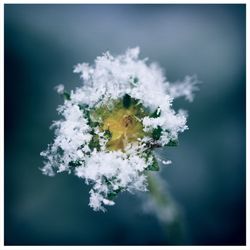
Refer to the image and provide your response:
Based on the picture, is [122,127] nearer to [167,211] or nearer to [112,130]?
[112,130]

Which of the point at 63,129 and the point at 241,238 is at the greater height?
the point at 63,129

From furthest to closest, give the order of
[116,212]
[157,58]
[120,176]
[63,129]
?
1. [157,58]
2. [116,212]
3. [63,129]
4. [120,176]


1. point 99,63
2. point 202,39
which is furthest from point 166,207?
point 202,39

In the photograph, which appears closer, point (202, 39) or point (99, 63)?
point (99, 63)

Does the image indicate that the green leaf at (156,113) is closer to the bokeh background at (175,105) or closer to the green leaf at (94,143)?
the green leaf at (94,143)

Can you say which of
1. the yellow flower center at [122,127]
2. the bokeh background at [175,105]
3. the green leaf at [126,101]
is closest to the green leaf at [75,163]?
the yellow flower center at [122,127]

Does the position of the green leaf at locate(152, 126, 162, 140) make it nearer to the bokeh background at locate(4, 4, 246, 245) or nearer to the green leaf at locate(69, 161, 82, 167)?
the green leaf at locate(69, 161, 82, 167)

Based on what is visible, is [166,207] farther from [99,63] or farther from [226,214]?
[99,63]
